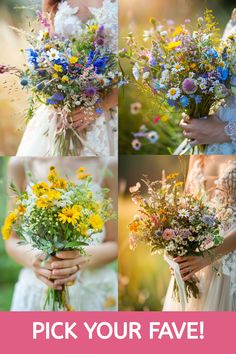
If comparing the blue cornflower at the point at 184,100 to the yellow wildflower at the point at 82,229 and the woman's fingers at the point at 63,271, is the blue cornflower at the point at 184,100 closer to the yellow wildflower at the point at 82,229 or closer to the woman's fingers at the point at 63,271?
the yellow wildflower at the point at 82,229

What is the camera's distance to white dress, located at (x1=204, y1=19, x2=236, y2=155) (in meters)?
2.80

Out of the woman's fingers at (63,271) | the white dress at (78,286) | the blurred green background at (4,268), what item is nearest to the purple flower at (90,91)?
the white dress at (78,286)

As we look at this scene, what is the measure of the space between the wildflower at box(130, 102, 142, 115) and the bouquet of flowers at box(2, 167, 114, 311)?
0.41 meters

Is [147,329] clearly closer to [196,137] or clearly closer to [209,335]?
[209,335]

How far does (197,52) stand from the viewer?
105 inches

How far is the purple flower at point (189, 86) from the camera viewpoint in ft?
8.72

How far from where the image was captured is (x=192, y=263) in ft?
9.21

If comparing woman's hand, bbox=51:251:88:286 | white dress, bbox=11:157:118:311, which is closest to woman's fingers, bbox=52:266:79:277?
woman's hand, bbox=51:251:88:286

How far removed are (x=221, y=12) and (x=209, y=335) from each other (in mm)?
1580

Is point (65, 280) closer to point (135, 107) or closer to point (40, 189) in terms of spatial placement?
point (40, 189)

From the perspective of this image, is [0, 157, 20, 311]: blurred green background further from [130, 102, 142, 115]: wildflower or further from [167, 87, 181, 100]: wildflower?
[167, 87, 181, 100]: wildflower

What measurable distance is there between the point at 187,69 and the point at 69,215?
2.75 feet

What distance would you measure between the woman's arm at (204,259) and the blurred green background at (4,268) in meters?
0.84

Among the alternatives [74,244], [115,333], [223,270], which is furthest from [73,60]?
[115,333]
